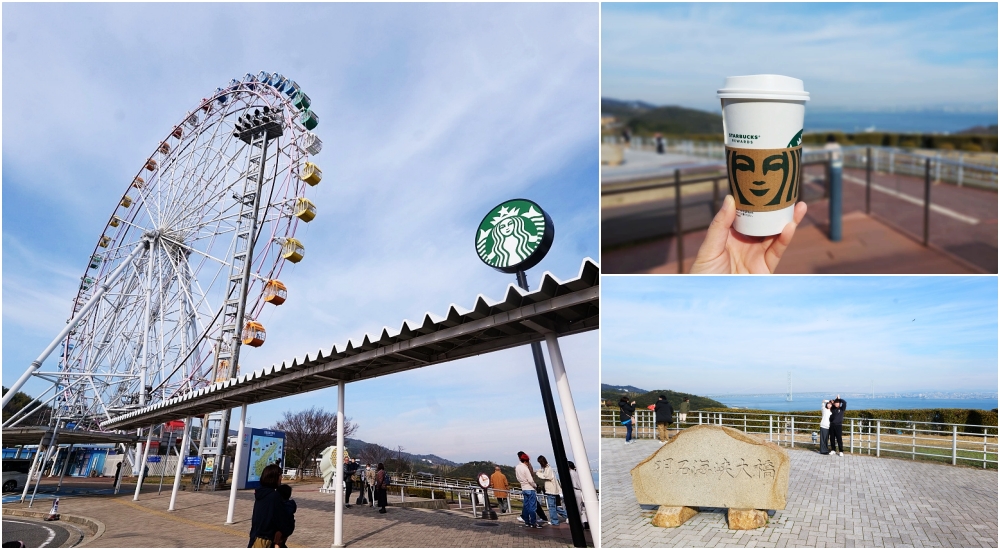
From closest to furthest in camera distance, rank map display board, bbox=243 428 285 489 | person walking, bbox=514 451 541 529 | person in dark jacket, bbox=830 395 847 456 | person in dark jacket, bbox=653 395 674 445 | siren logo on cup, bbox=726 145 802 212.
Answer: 1. siren logo on cup, bbox=726 145 802 212
2. person walking, bbox=514 451 541 529
3. person in dark jacket, bbox=830 395 847 456
4. person in dark jacket, bbox=653 395 674 445
5. map display board, bbox=243 428 285 489

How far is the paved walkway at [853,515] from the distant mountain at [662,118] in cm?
936

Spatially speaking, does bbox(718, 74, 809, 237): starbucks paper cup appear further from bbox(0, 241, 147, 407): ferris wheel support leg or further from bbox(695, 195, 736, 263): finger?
bbox(0, 241, 147, 407): ferris wheel support leg

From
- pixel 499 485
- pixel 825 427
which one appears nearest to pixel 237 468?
pixel 499 485

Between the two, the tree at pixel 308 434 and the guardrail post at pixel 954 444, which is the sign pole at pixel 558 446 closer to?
the guardrail post at pixel 954 444

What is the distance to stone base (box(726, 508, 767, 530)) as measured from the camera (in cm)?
576

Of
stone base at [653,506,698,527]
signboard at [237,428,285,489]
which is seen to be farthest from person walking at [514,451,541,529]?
signboard at [237,428,285,489]

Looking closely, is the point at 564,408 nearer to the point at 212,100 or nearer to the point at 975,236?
the point at 975,236

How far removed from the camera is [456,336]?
6.18m

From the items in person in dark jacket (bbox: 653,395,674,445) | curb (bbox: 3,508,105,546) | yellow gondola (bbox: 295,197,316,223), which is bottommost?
curb (bbox: 3,508,105,546)

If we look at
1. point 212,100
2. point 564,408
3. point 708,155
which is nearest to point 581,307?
point 564,408

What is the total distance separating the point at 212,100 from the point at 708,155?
18050mm

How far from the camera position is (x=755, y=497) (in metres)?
5.84

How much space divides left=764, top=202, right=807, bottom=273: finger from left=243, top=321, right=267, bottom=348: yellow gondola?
18.7m

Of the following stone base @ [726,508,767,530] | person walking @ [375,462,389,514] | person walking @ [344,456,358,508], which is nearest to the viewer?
stone base @ [726,508,767,530]
